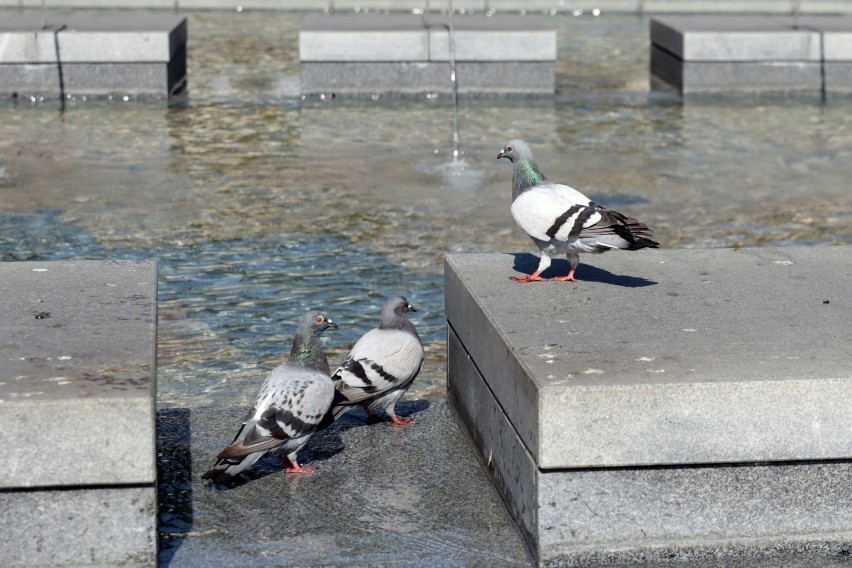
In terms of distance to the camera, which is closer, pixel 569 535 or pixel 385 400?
pixel 569 535

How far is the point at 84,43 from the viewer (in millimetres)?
15445

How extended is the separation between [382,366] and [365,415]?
24.9 inches

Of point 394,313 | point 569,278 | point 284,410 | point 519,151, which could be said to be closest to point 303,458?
point 284,410

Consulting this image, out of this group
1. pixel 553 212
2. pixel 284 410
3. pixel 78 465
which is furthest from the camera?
pixel 553 212

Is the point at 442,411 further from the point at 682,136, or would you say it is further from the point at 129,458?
the point at 682,136

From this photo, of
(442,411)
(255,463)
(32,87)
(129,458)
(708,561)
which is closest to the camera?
(129,458)

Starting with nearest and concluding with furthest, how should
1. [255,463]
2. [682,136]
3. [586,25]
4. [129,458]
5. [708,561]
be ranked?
[129,458]
[708,561]
[255,463]
[682,136]
[586,25]

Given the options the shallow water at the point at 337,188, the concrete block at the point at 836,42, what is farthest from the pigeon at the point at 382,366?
the concrete block at the point at 836,42

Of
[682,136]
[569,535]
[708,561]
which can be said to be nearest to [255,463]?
[569,535]

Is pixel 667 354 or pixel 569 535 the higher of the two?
pixel 667 354

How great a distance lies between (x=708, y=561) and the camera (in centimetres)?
473

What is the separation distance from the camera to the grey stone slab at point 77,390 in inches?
173

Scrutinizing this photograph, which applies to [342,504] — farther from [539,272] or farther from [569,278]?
[569,278]

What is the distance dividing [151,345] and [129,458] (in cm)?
73
